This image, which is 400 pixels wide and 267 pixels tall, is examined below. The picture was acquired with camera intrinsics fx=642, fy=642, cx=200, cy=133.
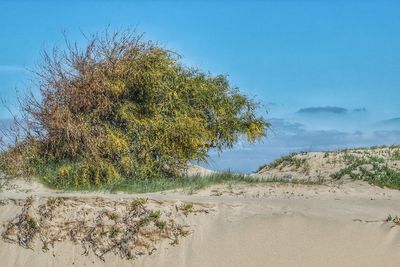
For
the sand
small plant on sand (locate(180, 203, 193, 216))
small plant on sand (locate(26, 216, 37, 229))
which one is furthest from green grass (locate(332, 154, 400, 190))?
small plant on sand (locate(26, 216, 37, 229))

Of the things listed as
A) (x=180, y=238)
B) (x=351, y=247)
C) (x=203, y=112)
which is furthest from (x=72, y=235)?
(x=203, y=112)

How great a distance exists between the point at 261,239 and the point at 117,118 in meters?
7.64

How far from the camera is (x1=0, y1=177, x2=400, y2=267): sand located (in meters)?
11.4

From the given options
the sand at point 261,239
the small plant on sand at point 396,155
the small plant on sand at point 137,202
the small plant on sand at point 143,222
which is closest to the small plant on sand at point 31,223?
the sand at point 261,239

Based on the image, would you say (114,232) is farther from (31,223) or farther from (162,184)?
(162,184)

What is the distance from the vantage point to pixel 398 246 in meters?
11.5

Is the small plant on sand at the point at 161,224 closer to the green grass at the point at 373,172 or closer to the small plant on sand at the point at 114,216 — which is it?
the small plant on sand at the point at 114,216

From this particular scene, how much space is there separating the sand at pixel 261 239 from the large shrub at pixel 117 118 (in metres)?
4.52

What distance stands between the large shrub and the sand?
452 centimetres

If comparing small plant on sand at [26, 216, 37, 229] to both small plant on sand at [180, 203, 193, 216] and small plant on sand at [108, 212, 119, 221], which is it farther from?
small plant on sand at [180, 203, 193, 216]

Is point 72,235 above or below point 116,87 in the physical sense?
below

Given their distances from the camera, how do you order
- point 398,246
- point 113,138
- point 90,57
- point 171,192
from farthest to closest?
point 90,57 < point 113,138 < point 171,192 < point 398,246

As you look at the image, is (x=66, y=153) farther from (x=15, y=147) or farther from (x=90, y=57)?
(x=90, y=57)

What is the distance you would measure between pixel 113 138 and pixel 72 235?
18.0 ft
